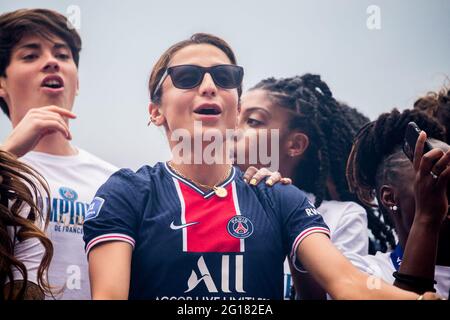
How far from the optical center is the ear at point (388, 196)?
→ 8.64 ft

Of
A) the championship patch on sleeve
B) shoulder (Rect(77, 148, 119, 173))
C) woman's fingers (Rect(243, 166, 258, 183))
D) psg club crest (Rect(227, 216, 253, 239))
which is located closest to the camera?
the championship patch on sleeve

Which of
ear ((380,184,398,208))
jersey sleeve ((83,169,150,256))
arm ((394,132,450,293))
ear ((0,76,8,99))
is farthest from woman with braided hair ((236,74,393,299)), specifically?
ear ((0,76,8,99))

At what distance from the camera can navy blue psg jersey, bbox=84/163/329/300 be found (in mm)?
2260

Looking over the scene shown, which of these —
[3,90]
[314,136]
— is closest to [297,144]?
[314,136]

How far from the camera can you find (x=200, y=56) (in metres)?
2.52

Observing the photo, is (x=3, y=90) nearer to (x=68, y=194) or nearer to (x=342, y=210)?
(x=68, y=194)

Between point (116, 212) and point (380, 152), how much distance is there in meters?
1.15

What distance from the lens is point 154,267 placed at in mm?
2262

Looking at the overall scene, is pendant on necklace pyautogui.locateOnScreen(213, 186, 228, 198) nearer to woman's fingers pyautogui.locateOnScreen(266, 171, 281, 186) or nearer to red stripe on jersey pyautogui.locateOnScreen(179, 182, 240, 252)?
red stripe on jersey pyautogui.locateOnScreen(179, 182, 240, 252)

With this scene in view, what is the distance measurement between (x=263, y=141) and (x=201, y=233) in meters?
0.58

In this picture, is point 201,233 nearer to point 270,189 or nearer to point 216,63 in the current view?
point 270,189
